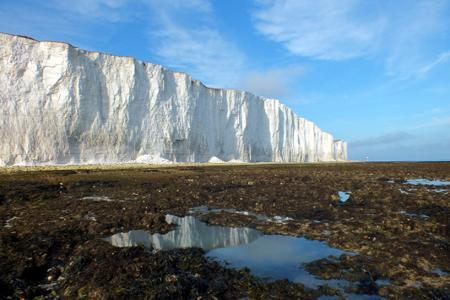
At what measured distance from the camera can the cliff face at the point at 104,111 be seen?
31.5 meters

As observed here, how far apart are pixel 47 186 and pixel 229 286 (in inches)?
497

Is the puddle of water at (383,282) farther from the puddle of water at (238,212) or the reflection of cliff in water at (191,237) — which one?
the puddle of water at (238,212)

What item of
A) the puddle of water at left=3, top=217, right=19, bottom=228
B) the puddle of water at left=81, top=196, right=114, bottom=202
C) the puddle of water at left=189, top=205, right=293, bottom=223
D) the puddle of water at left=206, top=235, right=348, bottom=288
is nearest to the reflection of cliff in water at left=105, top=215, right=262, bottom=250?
the puddle of water at left=206, top=235, right=348, bottom=288

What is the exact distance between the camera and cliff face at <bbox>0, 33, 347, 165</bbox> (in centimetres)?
3148

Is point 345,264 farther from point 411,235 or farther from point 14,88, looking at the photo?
point 14,88

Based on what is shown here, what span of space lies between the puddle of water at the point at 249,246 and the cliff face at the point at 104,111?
97.6 feet

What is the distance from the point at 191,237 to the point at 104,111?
33820 millimetres

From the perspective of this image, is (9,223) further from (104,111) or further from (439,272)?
(104,111)

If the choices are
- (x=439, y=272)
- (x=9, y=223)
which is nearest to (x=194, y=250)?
(x=439, y=272)

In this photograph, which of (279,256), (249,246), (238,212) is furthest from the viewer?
(238,212)

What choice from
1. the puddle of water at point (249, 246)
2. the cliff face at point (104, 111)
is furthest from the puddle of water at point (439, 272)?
the cliff face at point (104, 111)

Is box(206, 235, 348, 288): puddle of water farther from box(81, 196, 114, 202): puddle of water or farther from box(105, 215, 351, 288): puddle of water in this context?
box(81, 196, 114, 202): puddle of water

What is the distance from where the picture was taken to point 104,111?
124 feet

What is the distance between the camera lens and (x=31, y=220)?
8422mm
